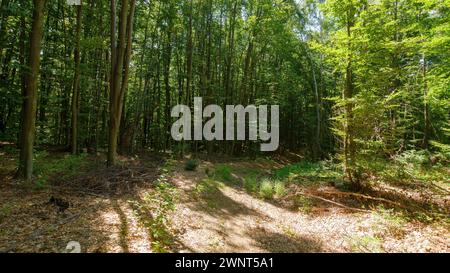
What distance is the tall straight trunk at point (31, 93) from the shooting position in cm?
680

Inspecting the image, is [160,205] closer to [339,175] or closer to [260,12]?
[339,175]

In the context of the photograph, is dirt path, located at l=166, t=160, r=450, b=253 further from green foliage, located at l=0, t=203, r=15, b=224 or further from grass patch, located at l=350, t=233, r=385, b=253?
green foliage, located at l=0, t=203, r=15, b=224

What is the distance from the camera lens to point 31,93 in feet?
22.6

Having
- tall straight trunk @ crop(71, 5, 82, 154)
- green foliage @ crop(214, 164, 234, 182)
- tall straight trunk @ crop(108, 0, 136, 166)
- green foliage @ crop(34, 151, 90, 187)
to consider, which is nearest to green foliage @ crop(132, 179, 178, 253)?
green foliage @ crop(34, 151, 90, 187)

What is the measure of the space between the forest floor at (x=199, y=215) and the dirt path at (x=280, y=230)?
0.08ft

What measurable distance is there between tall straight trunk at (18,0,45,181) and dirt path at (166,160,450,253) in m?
4.18

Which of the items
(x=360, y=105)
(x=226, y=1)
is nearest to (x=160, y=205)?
(x=360, y=105)

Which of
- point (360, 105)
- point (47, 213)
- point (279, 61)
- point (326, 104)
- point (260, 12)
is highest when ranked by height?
point (260, 12)

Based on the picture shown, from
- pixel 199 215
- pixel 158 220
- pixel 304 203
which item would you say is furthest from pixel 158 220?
pixel 304 203

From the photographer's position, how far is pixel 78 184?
23.5 feet

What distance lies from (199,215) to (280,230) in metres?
1.95

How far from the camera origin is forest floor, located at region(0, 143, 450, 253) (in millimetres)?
4574

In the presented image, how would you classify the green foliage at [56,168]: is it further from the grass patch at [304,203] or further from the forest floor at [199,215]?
the grass patch at [304,203]
